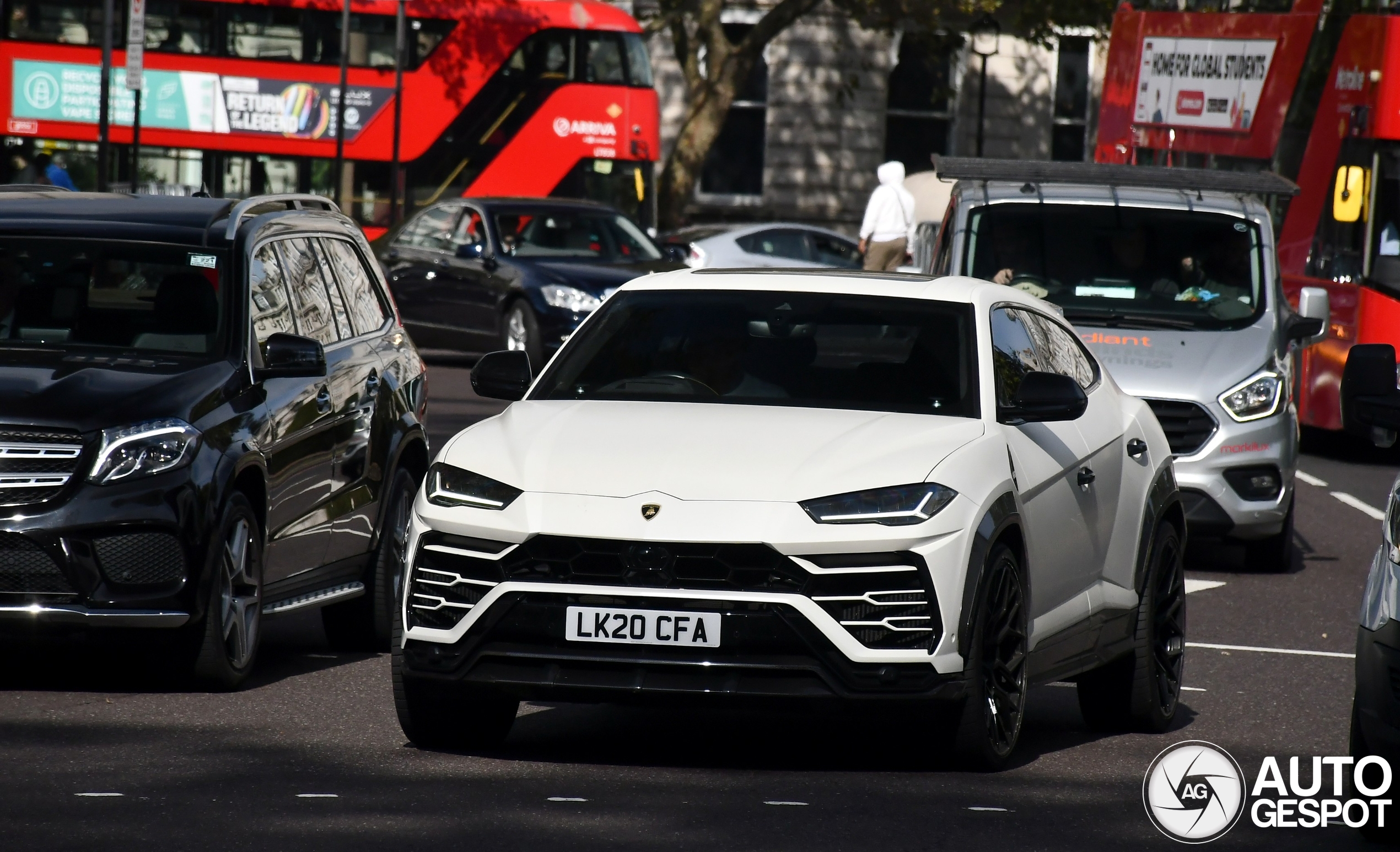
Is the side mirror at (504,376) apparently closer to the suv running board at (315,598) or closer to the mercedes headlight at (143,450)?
the mercedes headlight at (143,450)

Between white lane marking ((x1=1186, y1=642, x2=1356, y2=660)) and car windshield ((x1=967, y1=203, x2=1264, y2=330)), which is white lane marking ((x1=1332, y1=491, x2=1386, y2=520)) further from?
white lane marking ((x1=1186, y1=642, x2=1356, y2=660))

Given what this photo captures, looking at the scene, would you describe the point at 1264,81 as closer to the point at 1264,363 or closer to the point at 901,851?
the point at 1264,363

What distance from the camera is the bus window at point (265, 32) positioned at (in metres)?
30.3

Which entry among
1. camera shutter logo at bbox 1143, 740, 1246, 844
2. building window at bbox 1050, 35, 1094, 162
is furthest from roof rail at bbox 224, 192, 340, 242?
building window at bbox 1050, 35, 1094, 162

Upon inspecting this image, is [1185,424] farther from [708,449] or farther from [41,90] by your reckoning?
[41,90]

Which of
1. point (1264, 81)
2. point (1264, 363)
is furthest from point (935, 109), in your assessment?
point (1264, 363)

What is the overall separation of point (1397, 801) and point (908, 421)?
1.77 m

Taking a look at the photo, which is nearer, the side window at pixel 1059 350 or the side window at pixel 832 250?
the side window at pixel 1059 350

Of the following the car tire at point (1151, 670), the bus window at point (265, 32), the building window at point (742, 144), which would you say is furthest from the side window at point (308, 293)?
the building window at point (742, 144)

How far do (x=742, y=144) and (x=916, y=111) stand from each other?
3645 mm

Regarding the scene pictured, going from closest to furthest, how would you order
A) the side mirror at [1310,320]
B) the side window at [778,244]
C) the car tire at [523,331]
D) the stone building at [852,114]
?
the side mirror at [1310,320], the car tire at [523,331], the side window at [778,244], the stone building at [852,114]

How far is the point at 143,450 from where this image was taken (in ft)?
25.7

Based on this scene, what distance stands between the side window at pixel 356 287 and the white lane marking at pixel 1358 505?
8.31 meters

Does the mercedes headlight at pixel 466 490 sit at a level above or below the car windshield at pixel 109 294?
below
